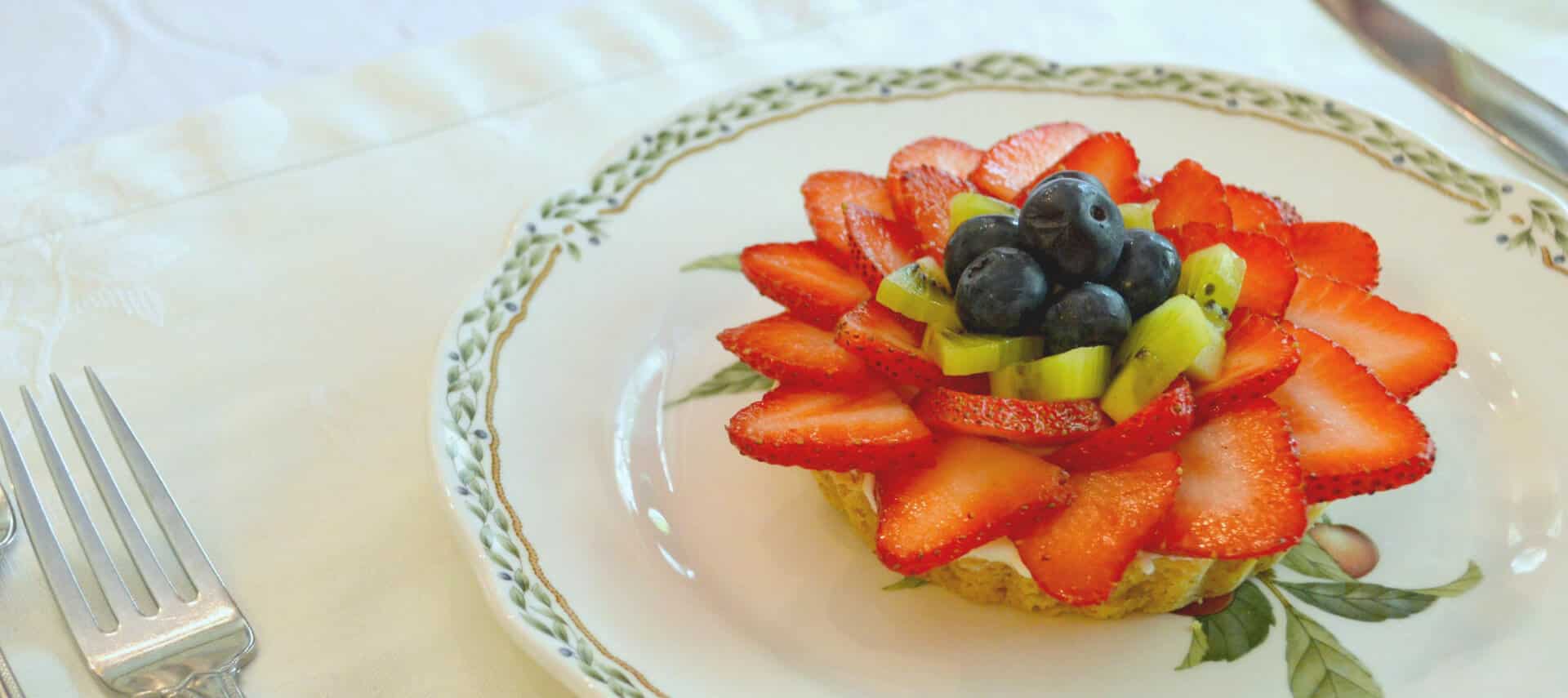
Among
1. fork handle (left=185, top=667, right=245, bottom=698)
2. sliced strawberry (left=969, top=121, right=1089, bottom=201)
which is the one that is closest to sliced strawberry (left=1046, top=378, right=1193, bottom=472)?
sliced strawberry (left=969, top=121, right=1089, bottom=201)

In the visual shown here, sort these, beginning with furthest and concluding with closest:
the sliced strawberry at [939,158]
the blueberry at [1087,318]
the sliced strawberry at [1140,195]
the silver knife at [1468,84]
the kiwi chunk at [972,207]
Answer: the silver knife at [1468,84]
the sliced strawberry at [939,158]
the sliced strawberry at [1140,195]
the kiwi chunk at [972,207]
the blueberry at [1087,318]

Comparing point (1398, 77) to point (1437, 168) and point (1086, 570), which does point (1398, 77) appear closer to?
point (1437, 168)

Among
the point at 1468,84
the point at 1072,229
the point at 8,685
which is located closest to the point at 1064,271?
the point at 1072,229

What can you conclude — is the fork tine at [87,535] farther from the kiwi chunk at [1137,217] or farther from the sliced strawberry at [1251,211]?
the sliced strawberry at [1251,211]

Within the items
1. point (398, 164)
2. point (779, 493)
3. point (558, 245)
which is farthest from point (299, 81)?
point (779, 493)

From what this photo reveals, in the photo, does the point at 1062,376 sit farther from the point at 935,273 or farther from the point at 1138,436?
the point at 935,273

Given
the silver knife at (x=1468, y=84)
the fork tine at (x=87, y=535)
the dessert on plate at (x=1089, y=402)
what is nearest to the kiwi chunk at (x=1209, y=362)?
the dessert on plate at (x=1089, y=402)
